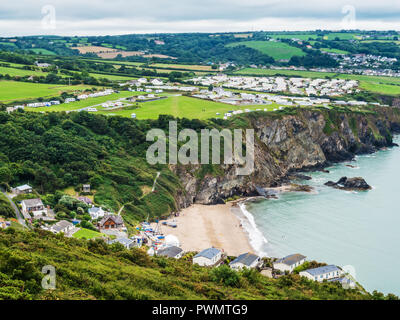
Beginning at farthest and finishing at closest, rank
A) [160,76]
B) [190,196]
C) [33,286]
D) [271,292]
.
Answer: [160,76], [190,196], [271,292], [33,286]

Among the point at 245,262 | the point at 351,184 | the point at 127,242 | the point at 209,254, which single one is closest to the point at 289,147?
the point at 351,184

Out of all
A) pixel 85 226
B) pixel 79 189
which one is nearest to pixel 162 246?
pixel 85 226

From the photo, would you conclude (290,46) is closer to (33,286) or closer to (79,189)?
(79,189)

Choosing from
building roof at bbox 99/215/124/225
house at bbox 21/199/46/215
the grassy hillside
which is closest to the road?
house at bbox 21/199/46/215

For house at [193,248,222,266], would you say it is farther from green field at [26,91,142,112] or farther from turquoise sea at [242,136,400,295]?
green field at [26,91,142,112]

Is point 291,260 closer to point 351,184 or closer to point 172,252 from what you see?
point 172,252
